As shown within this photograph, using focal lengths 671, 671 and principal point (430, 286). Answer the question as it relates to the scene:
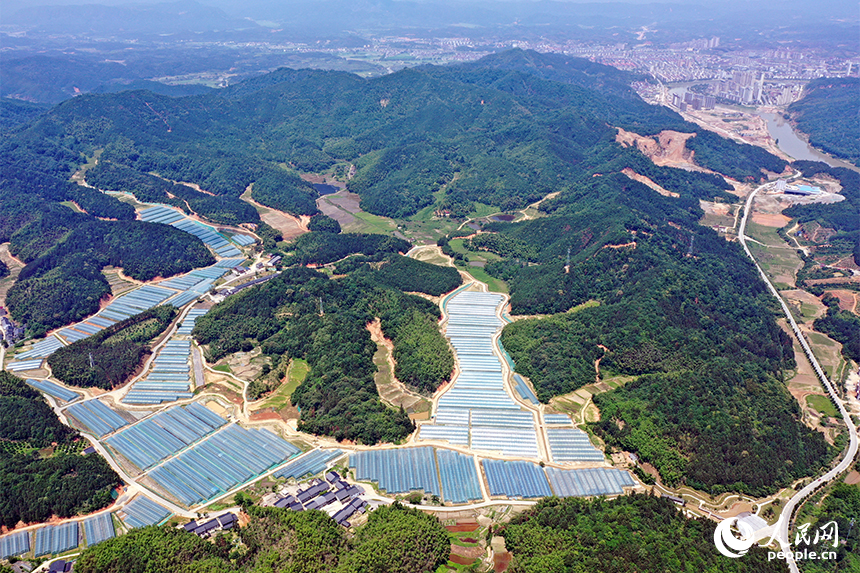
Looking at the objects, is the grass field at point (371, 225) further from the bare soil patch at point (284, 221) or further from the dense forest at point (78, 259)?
the dense forest at point (78, 259)

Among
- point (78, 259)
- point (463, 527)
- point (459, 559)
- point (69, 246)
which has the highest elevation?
point (69, 246)

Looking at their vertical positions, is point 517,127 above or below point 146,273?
above

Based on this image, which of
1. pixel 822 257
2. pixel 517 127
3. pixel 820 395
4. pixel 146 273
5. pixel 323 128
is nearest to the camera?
pixel 820 395

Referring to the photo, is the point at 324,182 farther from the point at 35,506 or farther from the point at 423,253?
the point at 35,506

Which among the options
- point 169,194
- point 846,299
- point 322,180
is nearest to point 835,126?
point 846,299

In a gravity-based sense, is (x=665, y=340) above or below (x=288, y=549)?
above

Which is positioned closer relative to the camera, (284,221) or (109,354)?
(109,354)

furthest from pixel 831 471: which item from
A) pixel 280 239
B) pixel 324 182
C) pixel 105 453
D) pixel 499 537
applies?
pixel 324 182

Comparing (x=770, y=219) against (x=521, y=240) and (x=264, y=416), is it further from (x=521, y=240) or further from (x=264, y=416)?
(x=264, y=416)
